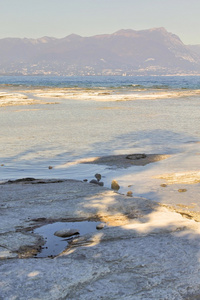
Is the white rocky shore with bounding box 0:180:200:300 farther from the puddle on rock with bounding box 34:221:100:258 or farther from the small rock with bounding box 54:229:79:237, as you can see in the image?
the small rock with bounding box 54:229:79:237

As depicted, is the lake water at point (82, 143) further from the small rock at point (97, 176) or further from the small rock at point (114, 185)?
the small rock at point (114, 185)

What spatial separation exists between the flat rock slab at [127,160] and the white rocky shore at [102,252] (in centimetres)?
374

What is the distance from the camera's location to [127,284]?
15.3 feet

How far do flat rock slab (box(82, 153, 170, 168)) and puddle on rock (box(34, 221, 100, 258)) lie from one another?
512 cm

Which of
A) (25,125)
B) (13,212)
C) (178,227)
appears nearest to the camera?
(178,227)

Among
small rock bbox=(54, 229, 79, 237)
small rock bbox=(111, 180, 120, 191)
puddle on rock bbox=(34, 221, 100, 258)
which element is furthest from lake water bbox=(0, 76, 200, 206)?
small rock bbox=(54, 229, 79, 237)

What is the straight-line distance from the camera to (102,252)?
5543mm

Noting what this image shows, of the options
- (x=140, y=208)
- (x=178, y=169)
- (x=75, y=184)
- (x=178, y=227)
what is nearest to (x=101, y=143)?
(x=178, y=169)

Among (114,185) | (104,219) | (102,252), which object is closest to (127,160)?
(114,185)

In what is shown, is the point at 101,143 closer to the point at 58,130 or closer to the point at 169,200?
the point at 58,130

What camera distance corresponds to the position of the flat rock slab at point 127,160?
12094 millimetres

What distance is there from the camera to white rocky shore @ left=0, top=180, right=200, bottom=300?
4570 millimetres

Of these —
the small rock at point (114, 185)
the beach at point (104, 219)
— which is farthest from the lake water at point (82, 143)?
the small rock at point (114, 185)

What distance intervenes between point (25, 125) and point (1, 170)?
11.7 m
